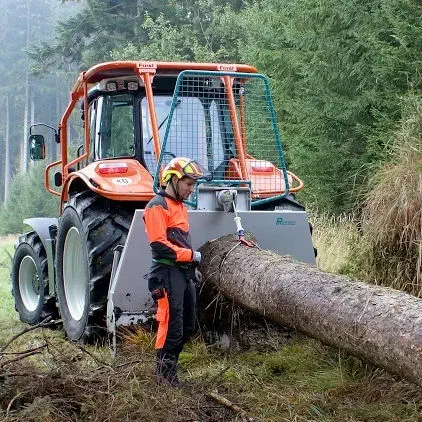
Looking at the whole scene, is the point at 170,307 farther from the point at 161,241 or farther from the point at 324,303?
the point at 324,303

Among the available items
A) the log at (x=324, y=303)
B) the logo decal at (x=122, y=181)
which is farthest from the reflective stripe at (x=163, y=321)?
the logo decal at (x=122, y=181)

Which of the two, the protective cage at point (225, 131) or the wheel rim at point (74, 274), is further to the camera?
the wheel rim at point (74, 274)

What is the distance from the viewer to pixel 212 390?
526cm

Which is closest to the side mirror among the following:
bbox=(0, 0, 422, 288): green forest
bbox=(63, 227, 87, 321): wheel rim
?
bbox=(63, 227, 87, 321): wheel rim

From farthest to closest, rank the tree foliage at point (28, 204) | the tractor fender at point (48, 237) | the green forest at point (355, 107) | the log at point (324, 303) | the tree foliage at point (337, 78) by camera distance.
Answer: the tree foliage at point (28, 204) < the tree foliage at point (337, 78) < the tractor fender at point (48, 237) < the green forest at point (355, 107) < the log at point (324, 303)

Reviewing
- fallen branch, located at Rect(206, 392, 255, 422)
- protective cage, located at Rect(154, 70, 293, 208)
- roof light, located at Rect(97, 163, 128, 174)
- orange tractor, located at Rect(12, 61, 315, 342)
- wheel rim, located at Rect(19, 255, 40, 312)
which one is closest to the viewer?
fallen branch, located at Rect(206, 392, 255, 422)

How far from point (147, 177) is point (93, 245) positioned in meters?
0.76

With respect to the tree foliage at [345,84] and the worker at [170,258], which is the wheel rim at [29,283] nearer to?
the tree foliage at [345,84]

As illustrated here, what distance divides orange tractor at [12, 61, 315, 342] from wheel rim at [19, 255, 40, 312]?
1.38 metres

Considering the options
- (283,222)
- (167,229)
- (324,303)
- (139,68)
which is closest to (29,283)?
(139,68)

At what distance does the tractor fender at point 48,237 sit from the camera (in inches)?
336

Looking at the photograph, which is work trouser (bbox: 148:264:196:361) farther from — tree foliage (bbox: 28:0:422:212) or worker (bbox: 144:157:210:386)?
tree foliage (bbox: 28:0:422:212)

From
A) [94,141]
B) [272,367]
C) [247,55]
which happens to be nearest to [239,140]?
[94,141]

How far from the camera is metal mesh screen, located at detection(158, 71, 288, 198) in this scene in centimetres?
701
